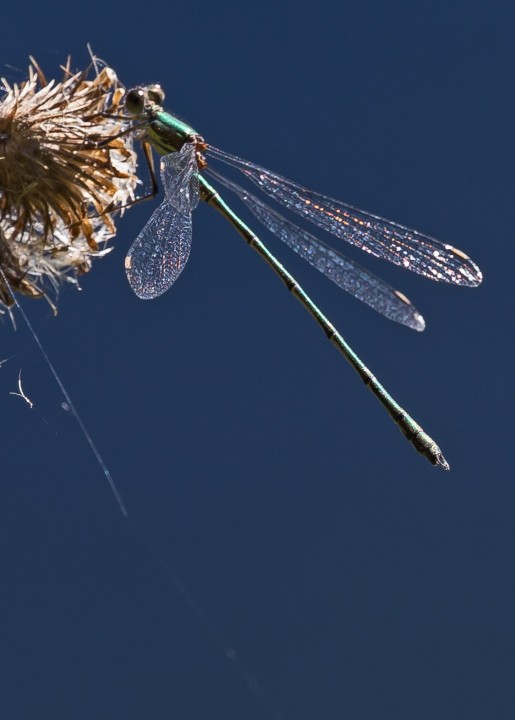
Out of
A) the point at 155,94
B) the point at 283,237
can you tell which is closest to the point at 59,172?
the point at 155,94

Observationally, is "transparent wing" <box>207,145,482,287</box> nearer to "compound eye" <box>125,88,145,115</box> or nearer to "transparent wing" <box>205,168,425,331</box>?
"transparent wing" <box>205,168,425,331</box>

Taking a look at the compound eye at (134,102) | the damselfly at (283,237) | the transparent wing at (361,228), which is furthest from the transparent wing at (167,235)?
the transparent wing at (361,228)

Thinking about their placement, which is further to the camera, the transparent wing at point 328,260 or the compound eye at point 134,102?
the transparent wing at point 328,260

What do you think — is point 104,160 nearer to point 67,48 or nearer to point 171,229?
point 171,229

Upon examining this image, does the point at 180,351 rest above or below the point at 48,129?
below

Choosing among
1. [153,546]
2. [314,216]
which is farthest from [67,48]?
[314,216]

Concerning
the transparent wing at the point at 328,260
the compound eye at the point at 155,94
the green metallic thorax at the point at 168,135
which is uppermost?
the compound eye at the point at 155,94

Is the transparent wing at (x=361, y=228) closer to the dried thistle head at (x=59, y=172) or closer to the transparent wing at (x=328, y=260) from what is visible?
the transparent wing at (x=328, y=260)
